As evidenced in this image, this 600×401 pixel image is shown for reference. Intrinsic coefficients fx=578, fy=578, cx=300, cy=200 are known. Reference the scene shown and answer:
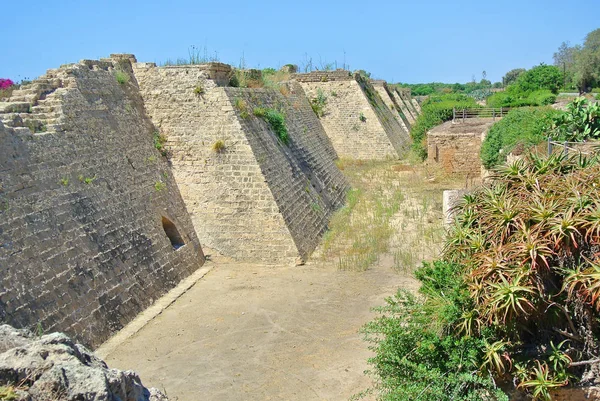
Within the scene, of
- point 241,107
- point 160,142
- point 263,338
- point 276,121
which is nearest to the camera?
point 263,338

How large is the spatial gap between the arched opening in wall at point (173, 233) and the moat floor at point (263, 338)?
1.20 m

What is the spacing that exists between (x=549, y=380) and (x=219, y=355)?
15.0ft

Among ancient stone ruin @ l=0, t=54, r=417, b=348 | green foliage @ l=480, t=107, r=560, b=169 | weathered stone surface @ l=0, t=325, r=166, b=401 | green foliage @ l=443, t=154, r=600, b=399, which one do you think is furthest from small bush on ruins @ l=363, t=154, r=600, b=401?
green foliage @ l=480, t=107, r=560, b=169

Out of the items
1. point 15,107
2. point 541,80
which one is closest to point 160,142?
point 15,107

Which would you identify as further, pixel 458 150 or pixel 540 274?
pixel 458 150

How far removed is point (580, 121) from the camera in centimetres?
1222

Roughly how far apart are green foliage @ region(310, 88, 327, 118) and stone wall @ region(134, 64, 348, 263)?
42.3 feet

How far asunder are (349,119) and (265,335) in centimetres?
1981

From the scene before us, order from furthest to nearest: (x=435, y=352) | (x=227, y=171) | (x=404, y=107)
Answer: (x=404, y=107), (x=227, y=171), (x=435, y=352)

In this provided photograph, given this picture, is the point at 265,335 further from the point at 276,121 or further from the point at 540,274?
the point at 276,121

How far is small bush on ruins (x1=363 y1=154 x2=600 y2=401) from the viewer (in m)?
5.77

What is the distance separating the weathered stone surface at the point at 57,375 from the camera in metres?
3.85

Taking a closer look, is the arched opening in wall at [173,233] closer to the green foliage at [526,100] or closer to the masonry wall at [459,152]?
the masonry wall at [459,152]

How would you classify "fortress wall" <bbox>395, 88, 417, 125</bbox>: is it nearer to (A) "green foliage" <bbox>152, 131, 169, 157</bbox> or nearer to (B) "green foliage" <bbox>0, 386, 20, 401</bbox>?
(A) "green foliage" <bbox>152, 131, 169, 157</bbox>
